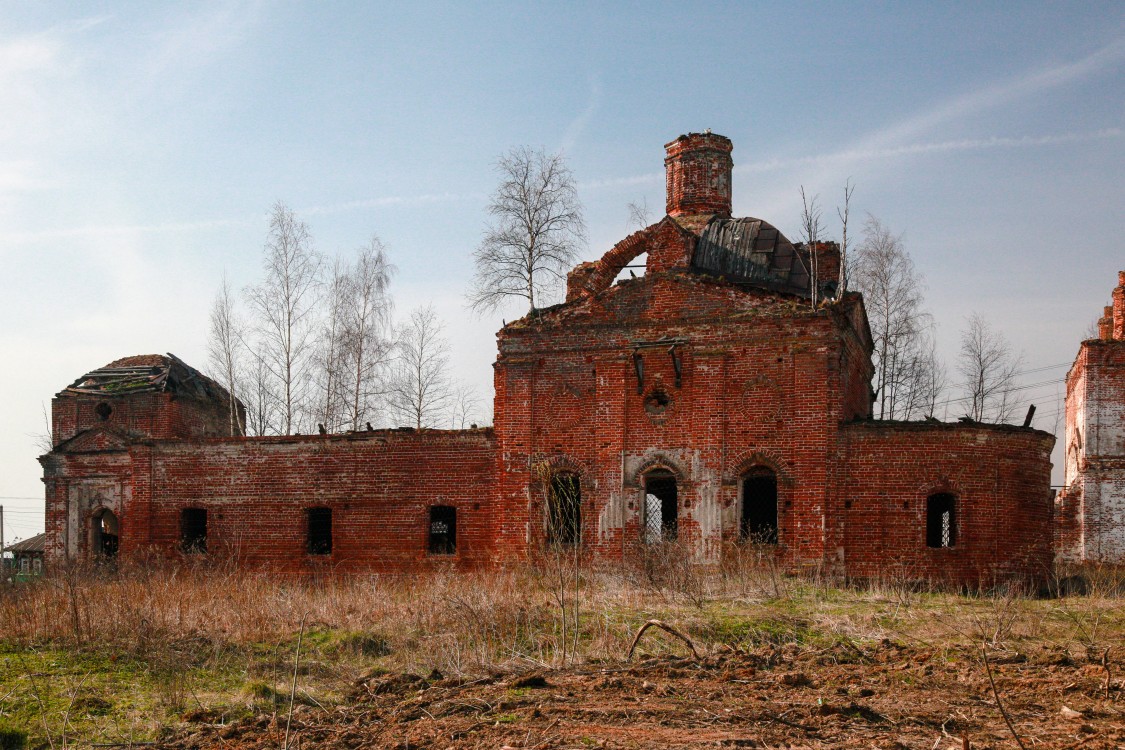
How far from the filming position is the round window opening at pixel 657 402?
18.2m

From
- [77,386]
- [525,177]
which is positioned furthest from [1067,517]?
[77,386]

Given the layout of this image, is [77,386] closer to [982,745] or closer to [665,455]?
[665,455]

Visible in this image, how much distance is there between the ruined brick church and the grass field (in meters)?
1.92

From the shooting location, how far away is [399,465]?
19453mm

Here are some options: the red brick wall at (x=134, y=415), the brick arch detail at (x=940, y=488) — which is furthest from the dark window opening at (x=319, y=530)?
the brick arch detail at (x=940, y=488)

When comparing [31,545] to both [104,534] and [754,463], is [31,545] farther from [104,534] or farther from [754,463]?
[754,463]

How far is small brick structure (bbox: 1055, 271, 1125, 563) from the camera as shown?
23.9 metres

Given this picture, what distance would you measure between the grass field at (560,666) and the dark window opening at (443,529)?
3.89 meters

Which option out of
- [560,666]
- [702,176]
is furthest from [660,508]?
[560,666]

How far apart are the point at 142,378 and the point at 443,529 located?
931cm

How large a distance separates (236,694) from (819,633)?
6.04m

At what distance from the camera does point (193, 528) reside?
832 inches

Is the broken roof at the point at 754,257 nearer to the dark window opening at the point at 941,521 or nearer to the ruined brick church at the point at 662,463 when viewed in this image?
the ruined brick church at the point at 662,463

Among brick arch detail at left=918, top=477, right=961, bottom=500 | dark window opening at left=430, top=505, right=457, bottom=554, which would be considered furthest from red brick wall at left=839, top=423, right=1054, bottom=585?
dark window opening at left=430, top=505, right=457, bottom=554
